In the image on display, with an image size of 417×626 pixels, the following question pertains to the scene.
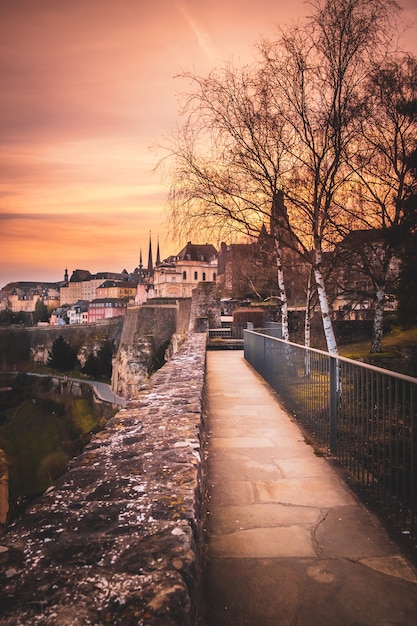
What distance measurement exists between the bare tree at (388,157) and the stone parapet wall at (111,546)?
11428 millimetres

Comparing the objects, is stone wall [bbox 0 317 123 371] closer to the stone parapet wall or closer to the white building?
the white building

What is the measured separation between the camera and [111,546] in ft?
5.58

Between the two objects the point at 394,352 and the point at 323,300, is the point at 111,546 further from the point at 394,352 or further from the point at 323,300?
the point at 394,352

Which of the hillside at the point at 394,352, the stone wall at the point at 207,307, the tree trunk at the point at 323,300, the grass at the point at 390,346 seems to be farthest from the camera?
the stone wall at the point at 207,307

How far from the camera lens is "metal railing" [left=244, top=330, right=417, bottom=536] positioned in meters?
3.10

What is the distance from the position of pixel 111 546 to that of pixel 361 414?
2963 mm

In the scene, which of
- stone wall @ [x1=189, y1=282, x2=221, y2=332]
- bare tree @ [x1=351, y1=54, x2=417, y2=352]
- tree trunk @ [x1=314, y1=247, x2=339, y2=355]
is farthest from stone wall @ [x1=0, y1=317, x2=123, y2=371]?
tree trunk @ [x1=314, y1=247, x2=339, y2=355]

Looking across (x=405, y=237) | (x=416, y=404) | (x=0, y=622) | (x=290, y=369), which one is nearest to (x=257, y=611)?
(x=0, y=622)

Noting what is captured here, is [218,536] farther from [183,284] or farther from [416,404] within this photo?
[183,284]

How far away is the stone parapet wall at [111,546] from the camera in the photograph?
1312 millimetres

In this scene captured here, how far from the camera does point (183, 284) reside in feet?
260

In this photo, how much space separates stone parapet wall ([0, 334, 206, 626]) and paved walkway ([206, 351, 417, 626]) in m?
0.52

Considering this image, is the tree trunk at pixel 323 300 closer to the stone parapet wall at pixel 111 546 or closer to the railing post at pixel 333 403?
the railing post at pixel 333 403

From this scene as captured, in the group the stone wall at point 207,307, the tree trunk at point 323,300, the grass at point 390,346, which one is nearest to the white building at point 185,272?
the stone wall at point 207,307
